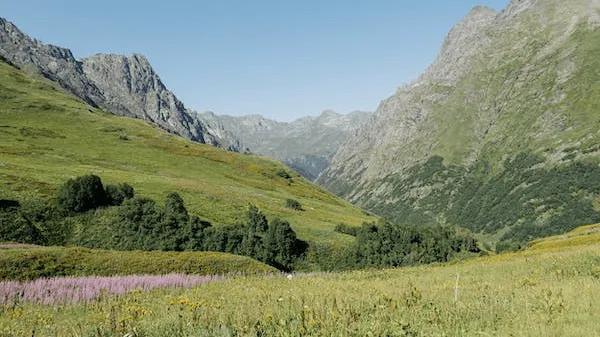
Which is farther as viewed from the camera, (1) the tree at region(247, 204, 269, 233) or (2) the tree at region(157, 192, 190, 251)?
(1) the tree at region(247, 204, 269, 233)

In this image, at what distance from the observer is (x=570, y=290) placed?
1426 centimetres

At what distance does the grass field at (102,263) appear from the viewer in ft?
108

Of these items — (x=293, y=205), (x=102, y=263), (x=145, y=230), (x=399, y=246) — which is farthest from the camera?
(x=293, y=205)

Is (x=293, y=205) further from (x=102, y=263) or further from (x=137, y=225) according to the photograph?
(x=102, y=263)

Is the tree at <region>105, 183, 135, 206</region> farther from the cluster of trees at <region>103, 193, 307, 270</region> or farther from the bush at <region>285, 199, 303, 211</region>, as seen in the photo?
the bush at <region>285, 199, 303, 211</region>

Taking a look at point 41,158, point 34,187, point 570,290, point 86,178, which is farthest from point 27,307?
point 41,158

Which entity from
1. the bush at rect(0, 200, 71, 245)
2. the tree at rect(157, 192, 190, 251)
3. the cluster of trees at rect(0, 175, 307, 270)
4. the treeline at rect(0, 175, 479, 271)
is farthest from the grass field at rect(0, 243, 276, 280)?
the bush at rect(0, 200, 71, 245)

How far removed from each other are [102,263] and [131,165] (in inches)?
2846

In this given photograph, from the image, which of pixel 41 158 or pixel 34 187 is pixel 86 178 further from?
pixel 41 158

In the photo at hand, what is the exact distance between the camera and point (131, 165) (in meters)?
106

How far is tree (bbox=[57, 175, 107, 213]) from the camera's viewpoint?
57.6 m

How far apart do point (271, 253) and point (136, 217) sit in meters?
15.6

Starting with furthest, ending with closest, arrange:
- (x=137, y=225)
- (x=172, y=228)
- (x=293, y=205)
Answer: (x=293, y=205), (x=172, y=228), (x=137, y=225)

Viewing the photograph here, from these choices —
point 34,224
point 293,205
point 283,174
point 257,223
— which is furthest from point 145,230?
point 283,174
